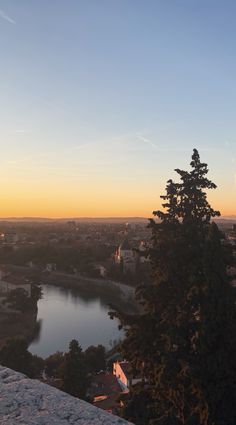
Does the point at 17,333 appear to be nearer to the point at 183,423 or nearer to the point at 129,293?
the point at 129,293

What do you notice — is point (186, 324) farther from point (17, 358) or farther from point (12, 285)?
point (12, 285)

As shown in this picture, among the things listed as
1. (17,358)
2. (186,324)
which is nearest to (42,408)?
(186,324)

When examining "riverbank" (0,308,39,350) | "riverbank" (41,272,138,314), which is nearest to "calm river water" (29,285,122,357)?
"riverbank" (0,308,39,350)

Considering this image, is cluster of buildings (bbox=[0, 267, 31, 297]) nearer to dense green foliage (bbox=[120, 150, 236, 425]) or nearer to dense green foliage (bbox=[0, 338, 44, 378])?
dense green foliage (bbox=[0, 338, 44, 378])

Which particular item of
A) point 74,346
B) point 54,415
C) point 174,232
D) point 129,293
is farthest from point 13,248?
point 54,415

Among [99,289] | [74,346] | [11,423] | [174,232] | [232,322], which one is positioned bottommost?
[99,289]

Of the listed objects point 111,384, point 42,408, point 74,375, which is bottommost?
point 111,384

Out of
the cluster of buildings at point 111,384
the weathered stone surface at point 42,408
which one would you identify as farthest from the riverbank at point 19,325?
the weathered stone surface at point 42,408
